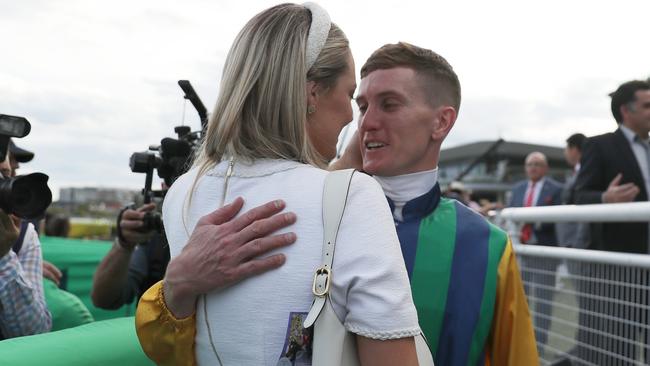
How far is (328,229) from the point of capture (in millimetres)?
1127

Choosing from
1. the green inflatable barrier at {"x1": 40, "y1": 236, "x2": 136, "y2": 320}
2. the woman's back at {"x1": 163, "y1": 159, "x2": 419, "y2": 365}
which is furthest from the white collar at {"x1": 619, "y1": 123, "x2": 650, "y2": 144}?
the green inflatable barrier at {"x1": 40, "y1": 236, "x2": 136, "y2": 320}

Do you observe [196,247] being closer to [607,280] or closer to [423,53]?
[423,53]

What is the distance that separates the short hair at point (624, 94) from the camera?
4.10 meters

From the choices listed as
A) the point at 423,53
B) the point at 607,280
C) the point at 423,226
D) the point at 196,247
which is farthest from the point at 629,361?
the point at 196,247

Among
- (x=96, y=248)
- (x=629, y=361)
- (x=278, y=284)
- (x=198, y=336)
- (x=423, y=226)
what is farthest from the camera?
(x=96, y=248)

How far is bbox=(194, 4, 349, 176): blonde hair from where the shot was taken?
4.09 feet

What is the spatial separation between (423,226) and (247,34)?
2.76 ft

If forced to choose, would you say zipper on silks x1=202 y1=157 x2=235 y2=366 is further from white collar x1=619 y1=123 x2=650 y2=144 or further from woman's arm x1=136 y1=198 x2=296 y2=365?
white collar x1=619 y1=123 x2=650 y2=144

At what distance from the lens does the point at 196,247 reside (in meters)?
1.23

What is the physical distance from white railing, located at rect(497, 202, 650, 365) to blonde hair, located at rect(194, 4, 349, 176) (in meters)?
2.06

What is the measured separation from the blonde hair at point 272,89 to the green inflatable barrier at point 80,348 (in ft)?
2.47

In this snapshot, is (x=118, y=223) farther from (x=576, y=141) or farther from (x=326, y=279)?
(x=576, y=141)

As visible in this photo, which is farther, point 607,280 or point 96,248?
→ point 96,248

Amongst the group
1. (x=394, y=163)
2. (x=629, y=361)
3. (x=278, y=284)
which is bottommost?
(x=629, y=361)
